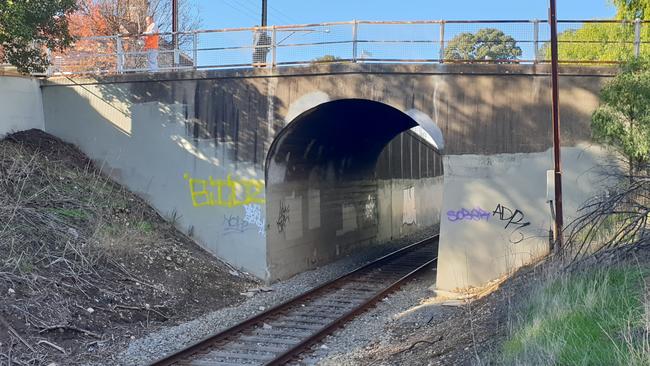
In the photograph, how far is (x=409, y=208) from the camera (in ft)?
91.1

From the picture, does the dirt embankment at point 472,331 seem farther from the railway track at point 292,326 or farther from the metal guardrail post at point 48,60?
the metal guardrail post at point 48,60

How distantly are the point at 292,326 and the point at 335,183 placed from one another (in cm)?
883

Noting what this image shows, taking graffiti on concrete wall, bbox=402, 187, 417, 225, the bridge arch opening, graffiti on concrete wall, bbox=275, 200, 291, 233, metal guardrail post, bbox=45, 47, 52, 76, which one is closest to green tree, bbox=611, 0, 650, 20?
the bridge arch opening

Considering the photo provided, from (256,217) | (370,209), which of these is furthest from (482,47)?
(370,209)

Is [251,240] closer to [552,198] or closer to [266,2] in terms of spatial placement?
[552,198]

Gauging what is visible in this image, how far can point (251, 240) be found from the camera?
47.2ft

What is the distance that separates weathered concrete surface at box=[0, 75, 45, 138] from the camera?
14.8 meters

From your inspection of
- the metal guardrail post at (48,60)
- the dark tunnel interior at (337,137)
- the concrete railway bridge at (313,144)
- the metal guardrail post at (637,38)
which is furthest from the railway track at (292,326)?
the metal guardrail post at (48,60)

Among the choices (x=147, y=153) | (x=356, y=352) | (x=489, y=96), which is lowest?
(x=356, y=352)

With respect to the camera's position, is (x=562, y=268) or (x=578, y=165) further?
(x=578, y=165)

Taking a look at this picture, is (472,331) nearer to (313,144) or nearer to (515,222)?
(515,222)

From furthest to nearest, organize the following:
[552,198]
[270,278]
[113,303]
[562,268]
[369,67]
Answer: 1. [270,278]
2. [369,67]
3. [552,198]
4. [113,303]
5. [562,268]

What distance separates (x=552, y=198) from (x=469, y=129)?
2429mm

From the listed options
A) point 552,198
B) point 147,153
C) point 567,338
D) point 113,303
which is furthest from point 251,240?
point 567,338
